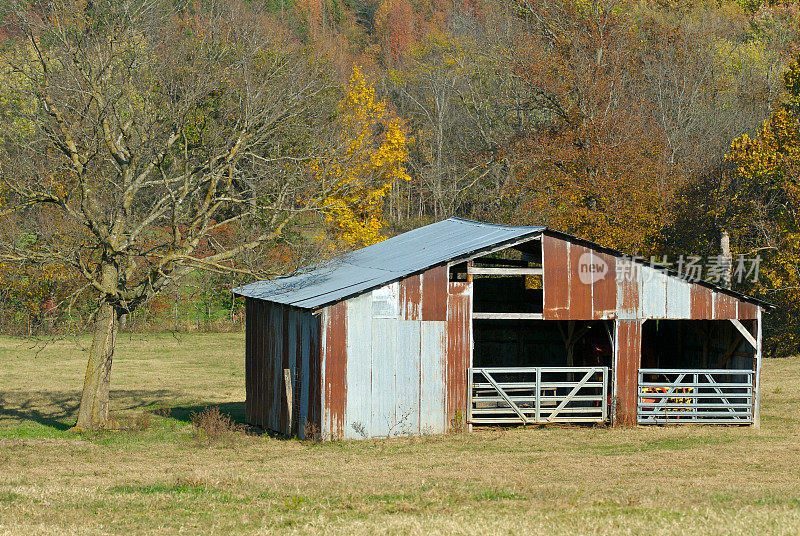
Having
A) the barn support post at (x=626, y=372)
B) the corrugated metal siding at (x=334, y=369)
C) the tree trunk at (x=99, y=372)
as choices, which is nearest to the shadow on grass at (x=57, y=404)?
the tree trunk at (x=99, y=372)

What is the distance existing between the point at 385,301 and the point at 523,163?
83.1 ft

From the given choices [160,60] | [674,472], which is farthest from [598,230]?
[674,472]

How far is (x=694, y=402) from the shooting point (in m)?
24.2

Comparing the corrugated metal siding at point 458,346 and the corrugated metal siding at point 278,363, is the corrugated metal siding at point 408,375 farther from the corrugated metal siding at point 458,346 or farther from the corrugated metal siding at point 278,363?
the corrugated metal siding at point 278,363

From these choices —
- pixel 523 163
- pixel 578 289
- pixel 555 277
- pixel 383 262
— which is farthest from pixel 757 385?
pixel 523 163

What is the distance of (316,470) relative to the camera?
18.0m

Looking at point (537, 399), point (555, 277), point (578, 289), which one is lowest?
point (537, 399)

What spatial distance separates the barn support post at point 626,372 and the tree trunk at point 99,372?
12.4m

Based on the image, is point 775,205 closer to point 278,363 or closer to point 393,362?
point 393,362

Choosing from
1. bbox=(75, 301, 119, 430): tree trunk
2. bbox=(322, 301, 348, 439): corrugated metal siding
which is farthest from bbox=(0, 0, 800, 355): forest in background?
bbox=(322, 301, 348, 439): corrugated metal siding

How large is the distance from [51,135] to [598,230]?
26.4 m

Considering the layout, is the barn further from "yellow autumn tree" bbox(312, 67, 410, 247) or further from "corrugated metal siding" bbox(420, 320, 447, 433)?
"yellow autumn tree" bbox(312, 67, 410, 247)

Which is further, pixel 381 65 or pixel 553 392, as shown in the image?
pixel 381 65

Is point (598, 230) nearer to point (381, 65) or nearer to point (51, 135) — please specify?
point (51, 135)
